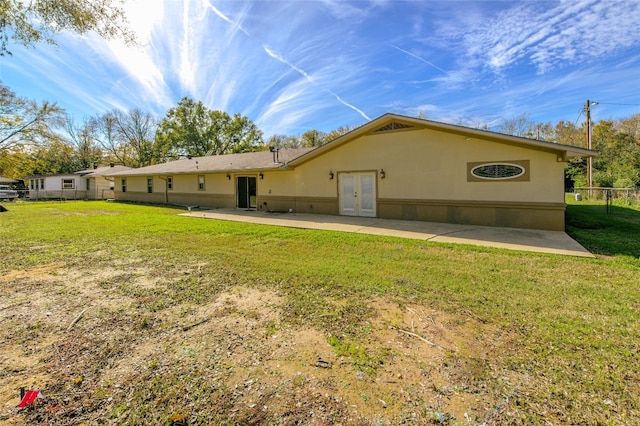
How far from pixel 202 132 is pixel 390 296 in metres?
41.2

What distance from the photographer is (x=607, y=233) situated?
28.9 ft

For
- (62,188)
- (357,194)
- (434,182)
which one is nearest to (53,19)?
(357,194)

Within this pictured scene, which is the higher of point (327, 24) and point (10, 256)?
point (327, 24)

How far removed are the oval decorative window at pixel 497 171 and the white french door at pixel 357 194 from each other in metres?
3.91

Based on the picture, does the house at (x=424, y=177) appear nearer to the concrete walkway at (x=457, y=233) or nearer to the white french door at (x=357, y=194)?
the white french door at (x=357, y=194)

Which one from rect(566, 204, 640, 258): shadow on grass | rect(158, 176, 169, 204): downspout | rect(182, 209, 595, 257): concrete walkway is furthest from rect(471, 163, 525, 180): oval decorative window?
rect(158, 176, 169, 204): downspout

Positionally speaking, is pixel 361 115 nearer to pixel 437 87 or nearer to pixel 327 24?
pixel 437 87

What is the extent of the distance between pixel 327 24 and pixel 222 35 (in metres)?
4.05

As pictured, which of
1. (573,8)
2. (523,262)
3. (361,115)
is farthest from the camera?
(361,115)

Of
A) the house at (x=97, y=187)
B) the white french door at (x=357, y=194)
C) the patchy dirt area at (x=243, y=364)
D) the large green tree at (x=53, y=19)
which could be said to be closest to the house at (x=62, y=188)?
the house at (x=97, y=187)

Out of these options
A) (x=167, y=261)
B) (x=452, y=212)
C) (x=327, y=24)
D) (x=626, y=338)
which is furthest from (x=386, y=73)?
(x=626, y=338)

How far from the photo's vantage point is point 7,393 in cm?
236

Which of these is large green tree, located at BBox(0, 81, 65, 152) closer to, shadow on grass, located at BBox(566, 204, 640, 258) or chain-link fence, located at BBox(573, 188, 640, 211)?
shadow on grass, located at BBox(566, 204, 640, 258)

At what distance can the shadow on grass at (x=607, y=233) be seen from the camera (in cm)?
689
